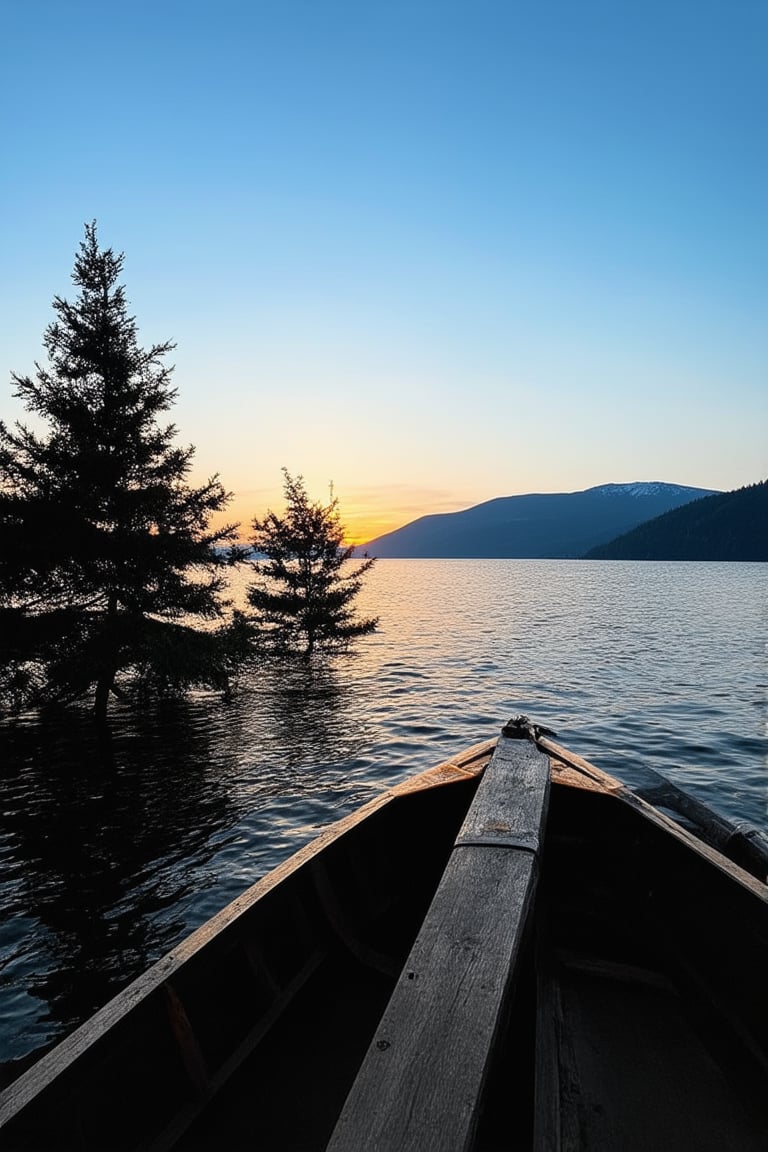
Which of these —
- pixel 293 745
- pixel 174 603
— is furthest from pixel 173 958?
pixel 174 603

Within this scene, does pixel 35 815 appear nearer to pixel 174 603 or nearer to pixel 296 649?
pixel 174 603

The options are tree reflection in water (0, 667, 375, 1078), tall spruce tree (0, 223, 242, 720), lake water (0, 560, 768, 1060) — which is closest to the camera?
tree reflection in water (0, 667, 375, 1078)

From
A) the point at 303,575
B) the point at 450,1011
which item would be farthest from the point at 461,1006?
the point at 303,575

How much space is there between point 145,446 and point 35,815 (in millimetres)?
11368

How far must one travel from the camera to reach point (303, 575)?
33719mm

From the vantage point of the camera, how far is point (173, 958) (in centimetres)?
370

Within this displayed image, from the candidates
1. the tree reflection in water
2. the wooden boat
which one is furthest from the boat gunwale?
the tree reflection in water

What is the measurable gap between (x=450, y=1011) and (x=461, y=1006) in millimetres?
56

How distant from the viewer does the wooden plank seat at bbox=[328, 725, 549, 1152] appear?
6.78ft

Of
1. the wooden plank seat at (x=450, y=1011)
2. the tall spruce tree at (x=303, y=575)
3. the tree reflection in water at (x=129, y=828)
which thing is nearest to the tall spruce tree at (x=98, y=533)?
the tree reflection in water at (x=129, y=828)

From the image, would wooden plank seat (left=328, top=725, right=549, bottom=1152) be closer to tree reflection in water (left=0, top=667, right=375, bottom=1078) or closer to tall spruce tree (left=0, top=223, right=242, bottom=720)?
tree reflection in water (left=0, top=667, right=375, bottom=1078)

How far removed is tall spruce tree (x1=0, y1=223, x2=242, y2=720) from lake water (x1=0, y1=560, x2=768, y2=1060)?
2.44 metres

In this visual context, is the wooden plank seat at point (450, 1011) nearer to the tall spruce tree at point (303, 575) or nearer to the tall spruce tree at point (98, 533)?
the tall spruce tree at point (98, 533)

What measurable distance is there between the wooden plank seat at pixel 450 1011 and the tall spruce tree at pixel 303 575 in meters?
29.5
